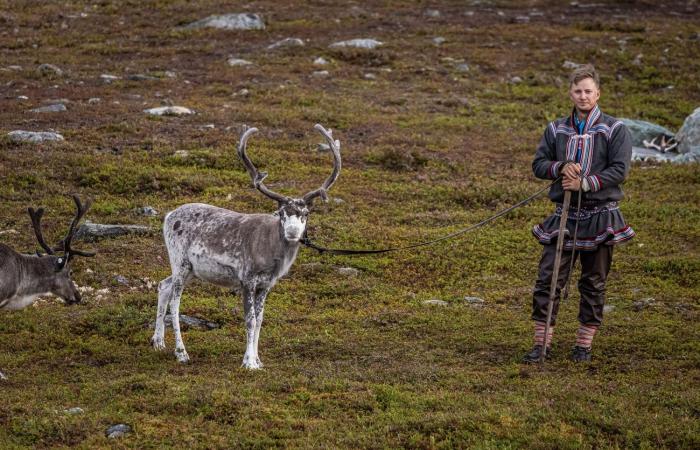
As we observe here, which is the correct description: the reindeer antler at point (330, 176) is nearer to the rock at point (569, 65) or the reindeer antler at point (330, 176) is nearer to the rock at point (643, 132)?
the rock at point (643, 132)

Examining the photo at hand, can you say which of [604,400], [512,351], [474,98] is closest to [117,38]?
[474,98]

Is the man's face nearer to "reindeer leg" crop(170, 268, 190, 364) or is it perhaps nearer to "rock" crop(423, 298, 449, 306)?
"rock" crop(423, 298, 449, 306)

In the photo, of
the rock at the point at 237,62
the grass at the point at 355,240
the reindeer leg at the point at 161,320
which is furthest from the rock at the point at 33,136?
the reindeer leg at the point at 161,320

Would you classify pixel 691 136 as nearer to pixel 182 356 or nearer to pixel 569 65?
pixel 569 65

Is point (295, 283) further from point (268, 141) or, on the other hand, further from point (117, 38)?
point (117, 38)

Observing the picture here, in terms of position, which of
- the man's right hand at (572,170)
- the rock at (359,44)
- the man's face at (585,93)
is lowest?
the rock at (359,44)

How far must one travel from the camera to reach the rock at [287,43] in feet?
114

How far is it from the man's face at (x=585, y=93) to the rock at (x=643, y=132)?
48.3 ft

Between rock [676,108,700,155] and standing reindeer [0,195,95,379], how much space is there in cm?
1718

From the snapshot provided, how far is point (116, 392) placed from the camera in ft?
35.8

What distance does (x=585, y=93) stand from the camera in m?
11.6

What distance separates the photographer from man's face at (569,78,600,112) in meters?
11.6

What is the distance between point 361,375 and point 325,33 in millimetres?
27152

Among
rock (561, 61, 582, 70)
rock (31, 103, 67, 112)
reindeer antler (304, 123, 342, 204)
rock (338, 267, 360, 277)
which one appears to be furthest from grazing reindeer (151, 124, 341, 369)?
rock (561, 61, 582, 70)
